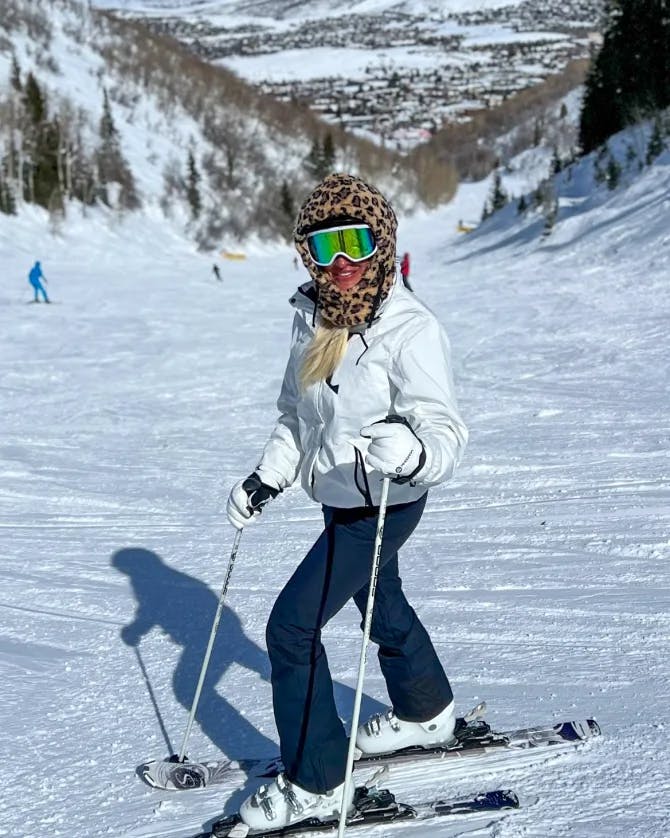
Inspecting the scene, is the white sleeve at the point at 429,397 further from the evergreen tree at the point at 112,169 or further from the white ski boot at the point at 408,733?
the evergreen tree at the point at 112,169

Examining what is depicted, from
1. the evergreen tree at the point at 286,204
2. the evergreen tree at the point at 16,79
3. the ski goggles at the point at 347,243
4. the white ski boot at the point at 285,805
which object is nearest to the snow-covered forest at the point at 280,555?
the white ski boot at the point at 285,805

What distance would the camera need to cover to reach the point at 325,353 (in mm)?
2322

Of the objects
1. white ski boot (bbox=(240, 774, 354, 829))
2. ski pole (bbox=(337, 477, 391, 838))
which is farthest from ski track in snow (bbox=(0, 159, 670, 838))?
ski pole (bbox=(337, 477, 391, 838))

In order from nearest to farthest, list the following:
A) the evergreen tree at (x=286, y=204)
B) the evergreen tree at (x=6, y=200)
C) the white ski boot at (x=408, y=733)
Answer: the white ski boot at (x=408, y=733), the evergreen tree at (x=6, y=200), the evergreen tree at (x=286, y=204)

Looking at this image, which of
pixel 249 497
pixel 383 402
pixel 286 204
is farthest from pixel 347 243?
pixel 286 204

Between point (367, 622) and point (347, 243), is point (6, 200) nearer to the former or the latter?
point (347, 243)

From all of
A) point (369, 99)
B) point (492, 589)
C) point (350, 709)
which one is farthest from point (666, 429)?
point (369, 99)

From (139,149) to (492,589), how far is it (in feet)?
235

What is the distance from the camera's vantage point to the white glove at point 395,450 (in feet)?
7.09

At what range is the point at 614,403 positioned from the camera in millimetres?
8312

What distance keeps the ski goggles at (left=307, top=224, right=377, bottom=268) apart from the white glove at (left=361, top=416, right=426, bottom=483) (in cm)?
47

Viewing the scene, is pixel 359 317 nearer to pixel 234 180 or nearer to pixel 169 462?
pixel 169 462

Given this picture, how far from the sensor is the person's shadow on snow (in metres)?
3.09

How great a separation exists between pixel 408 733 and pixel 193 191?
62.8 meters
